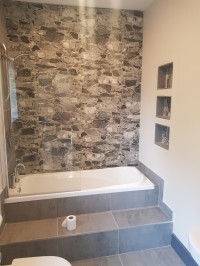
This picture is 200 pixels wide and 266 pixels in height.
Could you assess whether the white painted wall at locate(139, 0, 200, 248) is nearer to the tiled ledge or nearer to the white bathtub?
the tiled ledge

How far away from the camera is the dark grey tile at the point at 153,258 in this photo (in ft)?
7.03

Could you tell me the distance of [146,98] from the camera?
120 inches

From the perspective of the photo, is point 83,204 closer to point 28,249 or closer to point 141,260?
point 28,249

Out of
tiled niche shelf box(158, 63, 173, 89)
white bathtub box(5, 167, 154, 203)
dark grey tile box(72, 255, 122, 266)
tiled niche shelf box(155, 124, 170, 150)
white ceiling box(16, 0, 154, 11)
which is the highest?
white ceiling box(16, 0, 154, 11)

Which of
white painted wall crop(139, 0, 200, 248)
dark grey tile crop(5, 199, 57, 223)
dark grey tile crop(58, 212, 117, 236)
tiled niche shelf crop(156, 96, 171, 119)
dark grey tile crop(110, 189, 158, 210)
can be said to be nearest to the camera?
white painted wall crop(139, 0, 200, 248)

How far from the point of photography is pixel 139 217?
2447mm

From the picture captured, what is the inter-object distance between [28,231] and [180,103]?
80.6 inches

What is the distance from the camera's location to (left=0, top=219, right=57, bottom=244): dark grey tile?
2.10 m

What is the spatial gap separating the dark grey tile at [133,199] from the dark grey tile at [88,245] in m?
0.38

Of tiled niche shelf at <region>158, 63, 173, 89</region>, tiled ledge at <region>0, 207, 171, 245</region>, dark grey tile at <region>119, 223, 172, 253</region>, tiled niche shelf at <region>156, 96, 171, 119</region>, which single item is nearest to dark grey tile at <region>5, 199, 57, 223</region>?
tiled ledge at <region>0, 207, 171, 245</region>

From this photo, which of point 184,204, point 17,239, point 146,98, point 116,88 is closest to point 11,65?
point 116,88

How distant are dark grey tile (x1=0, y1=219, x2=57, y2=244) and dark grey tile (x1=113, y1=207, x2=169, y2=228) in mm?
729

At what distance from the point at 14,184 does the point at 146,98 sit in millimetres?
2104

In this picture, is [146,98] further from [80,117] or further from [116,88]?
[80,117]
